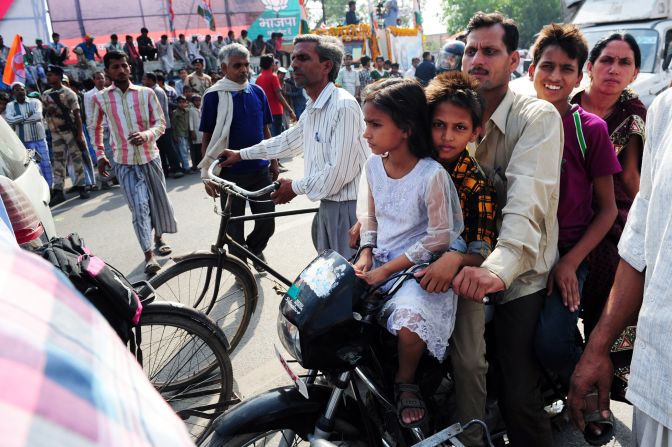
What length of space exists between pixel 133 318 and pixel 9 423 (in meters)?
1.78

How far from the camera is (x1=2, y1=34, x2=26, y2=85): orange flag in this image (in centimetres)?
918

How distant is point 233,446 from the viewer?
1.86 meters

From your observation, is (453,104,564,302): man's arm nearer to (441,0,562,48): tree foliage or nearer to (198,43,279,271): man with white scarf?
(198,43,279,271): man with white scarf

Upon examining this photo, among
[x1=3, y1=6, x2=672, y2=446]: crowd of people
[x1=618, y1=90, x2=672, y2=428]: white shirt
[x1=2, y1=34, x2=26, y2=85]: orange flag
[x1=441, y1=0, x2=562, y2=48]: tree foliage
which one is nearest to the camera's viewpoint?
[x1=618, y1=90, x2=672, y2=428]: white shirt

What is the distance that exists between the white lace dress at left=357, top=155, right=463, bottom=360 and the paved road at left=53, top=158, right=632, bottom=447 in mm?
647

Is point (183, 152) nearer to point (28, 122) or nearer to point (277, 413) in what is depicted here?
point (28, 122)

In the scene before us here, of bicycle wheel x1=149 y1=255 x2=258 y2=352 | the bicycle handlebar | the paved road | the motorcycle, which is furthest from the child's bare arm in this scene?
bicycle wheel x1=149 y1=255 x2=258 y2=352

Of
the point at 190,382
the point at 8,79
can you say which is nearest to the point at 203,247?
the point at 190,382

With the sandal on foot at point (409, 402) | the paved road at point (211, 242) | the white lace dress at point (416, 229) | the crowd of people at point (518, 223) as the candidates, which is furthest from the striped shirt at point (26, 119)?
the sandal on foot at point (409, 402)

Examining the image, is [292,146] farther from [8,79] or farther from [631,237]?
[8,79]

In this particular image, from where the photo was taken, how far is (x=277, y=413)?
1.87m

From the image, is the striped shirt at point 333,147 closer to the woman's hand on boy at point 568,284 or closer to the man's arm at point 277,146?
the man's arm at point 277,146

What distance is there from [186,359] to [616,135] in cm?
244

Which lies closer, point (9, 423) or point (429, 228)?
point (9, 423)
